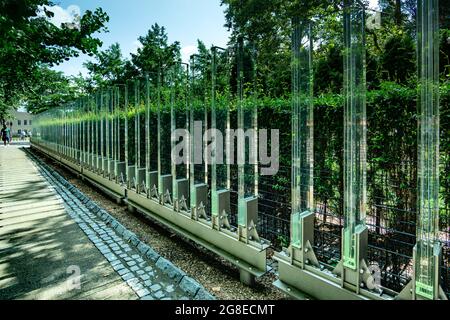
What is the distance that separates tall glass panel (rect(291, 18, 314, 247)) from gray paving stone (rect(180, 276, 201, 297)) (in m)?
1.09

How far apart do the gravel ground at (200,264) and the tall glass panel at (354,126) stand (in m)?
1.08

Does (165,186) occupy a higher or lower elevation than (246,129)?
lower

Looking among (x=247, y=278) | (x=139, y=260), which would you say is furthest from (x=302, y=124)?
(x=139, y=260)

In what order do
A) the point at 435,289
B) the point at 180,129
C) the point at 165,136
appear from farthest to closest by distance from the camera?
the point at 165,136 → the point at 180,129 → the point at 435,289

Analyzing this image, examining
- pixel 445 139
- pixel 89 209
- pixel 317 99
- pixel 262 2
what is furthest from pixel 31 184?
pixel 262 2

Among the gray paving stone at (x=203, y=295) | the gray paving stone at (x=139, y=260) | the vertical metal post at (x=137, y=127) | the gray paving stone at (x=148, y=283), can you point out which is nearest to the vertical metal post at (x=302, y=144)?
the gray paving stone at (x=203, y=295)

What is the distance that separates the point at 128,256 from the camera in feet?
12.7

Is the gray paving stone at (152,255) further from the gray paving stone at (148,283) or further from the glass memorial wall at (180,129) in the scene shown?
the glass memorial wall at (180,129)

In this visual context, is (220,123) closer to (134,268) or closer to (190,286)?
(190,286)

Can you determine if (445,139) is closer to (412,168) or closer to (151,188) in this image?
(412,168)

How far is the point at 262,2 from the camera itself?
17844mm

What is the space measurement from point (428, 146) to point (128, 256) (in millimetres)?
3534

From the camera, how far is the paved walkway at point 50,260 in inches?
118

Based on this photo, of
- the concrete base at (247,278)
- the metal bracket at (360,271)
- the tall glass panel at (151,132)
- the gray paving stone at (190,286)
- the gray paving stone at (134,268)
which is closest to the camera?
the metal bracket at (360,271)
